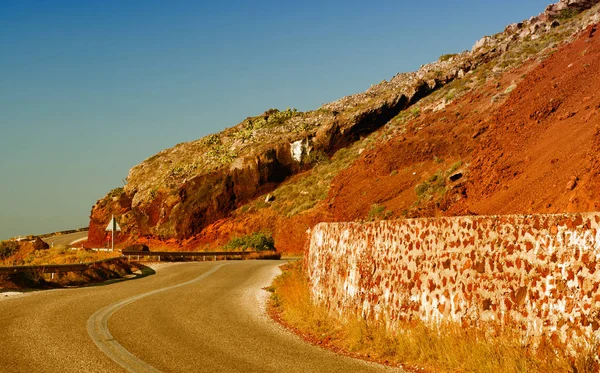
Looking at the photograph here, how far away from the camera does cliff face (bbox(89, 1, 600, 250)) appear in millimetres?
41469

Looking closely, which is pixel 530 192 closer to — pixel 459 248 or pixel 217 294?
pixel 217 294

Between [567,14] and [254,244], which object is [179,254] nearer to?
[254,244]

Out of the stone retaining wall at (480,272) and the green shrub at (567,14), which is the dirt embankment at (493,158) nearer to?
the stone retaining wall at (480,272)

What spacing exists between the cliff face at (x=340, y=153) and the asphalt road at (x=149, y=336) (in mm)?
22116

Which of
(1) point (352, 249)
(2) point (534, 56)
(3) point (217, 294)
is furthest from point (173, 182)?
(1) point (352, 249)

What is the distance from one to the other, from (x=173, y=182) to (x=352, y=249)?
5345 cm

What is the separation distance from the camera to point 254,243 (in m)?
44.1

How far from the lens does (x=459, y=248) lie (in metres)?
7.77

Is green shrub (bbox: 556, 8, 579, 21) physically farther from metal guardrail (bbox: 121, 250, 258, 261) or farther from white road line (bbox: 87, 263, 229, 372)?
white road line (bbox: 87, 263, 229, 372)

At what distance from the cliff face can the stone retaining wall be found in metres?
24.9

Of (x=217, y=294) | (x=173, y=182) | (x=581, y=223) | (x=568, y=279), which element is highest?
(x=173, y=182)

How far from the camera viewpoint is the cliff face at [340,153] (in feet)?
136

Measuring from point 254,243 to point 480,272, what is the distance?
3745 centimetres

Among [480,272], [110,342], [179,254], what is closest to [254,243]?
[179,254]
